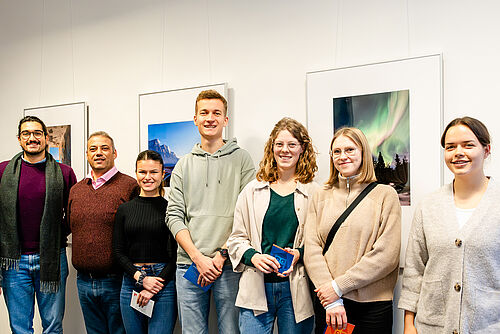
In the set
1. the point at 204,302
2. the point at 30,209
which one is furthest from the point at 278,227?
the point at 30,209

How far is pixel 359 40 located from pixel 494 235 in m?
1.31

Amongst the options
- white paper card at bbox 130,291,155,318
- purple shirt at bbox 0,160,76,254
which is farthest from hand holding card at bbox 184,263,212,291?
purple shirt at bbox 0,160,76,254

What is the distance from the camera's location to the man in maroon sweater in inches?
107

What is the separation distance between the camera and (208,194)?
2.47 meters

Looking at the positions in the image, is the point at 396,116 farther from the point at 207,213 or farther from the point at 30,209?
the point at 30,209

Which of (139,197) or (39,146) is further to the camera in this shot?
(39,146)

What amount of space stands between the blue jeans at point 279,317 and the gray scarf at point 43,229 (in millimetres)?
1472

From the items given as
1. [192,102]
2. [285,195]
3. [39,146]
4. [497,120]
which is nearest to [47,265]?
[39,146]

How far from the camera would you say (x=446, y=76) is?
2221 millimetres

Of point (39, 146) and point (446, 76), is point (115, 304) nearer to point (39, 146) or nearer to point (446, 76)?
point (39, 146)

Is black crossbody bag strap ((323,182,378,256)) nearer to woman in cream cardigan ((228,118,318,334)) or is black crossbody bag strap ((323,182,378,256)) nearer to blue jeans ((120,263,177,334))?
woman in cream cardigan ((228,118,318,334))

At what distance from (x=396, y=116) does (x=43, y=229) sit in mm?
2376

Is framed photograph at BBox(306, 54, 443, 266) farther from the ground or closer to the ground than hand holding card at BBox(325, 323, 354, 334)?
farther from the ground

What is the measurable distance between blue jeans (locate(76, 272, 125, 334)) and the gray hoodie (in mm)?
586
